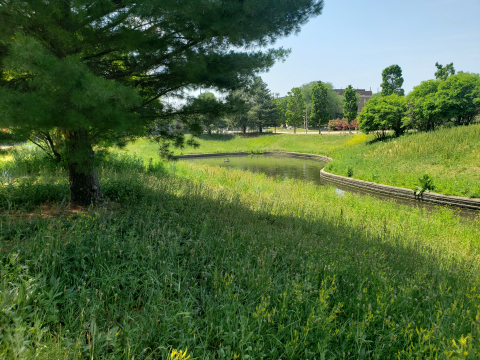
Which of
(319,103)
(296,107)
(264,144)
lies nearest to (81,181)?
(264,144)

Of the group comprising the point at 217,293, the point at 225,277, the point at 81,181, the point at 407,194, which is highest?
the point at 81,181

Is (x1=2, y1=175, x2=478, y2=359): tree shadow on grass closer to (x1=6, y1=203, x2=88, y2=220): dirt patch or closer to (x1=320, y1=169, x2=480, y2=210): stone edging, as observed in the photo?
(x1=6, y1=203, x2=88, y2=220): dirt patch

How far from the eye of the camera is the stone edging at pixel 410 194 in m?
10.2

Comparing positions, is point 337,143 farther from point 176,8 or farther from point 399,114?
point 176,8

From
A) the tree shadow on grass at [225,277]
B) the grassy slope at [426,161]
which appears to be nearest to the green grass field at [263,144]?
the grassy slope at [426,161]

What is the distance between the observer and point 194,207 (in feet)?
17.9

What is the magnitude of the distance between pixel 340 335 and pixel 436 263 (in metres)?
2.56

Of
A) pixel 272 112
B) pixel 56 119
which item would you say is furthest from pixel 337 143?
pixel 56 119

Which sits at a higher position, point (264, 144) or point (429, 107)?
point (429, 107)

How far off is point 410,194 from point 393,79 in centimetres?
4311

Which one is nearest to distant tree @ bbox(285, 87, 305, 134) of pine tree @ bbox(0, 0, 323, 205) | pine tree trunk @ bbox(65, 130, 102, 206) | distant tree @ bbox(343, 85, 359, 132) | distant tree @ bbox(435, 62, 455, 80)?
distant tree @ bbox(343, 85, 359, 132)

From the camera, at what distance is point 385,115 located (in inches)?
859

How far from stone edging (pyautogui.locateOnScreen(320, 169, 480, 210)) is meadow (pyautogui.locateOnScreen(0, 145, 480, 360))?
261 inches

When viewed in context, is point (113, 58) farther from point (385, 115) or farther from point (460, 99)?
point (385, 115)
